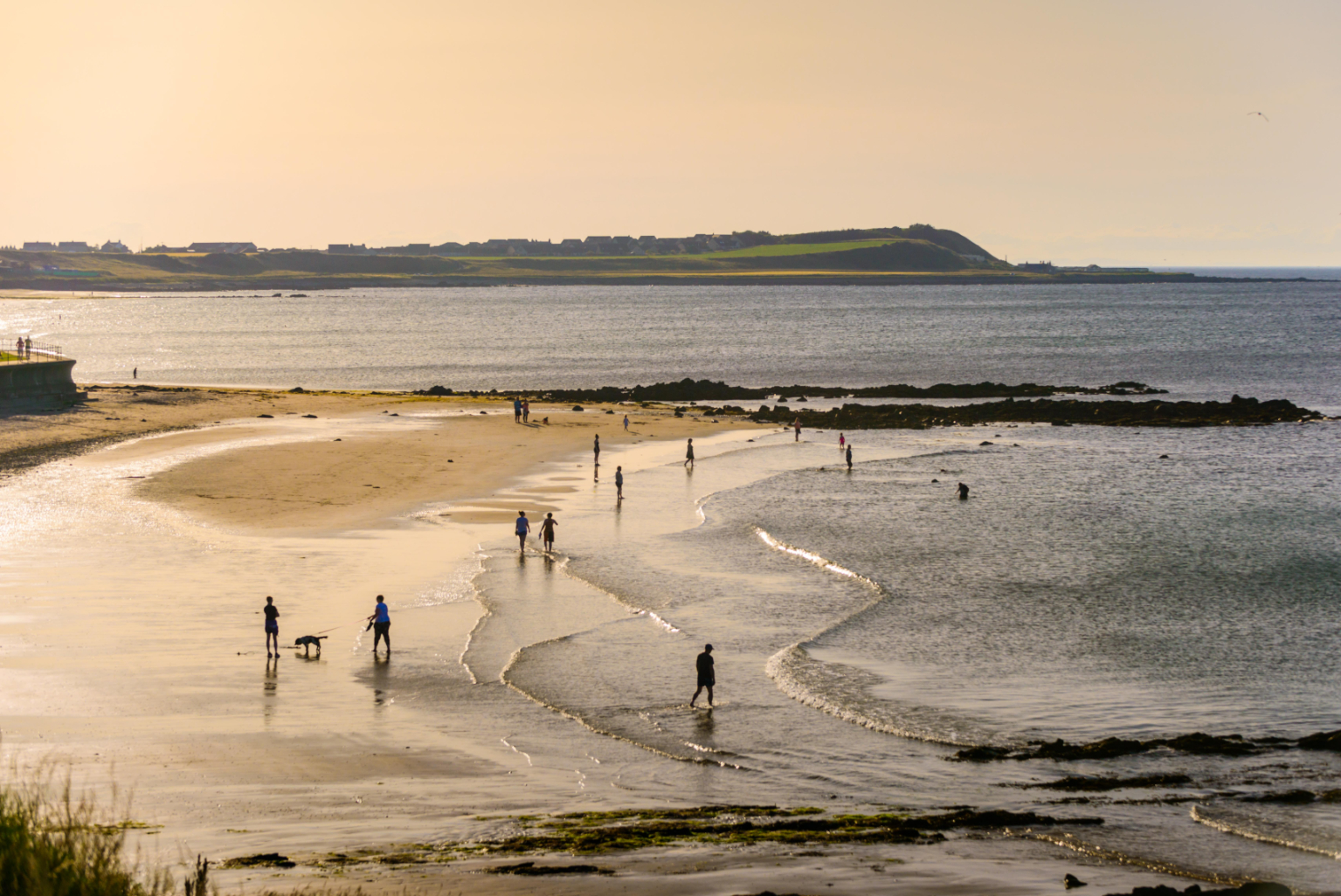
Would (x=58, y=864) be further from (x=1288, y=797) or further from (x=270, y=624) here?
(x=1288, y=797)

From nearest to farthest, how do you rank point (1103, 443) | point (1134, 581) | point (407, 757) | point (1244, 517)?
1. point (407, 757)
2. point (1134, 581)
3. point (1244, 517)
4. point (1103, 443)

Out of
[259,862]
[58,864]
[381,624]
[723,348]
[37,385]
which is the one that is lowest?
[259,862]

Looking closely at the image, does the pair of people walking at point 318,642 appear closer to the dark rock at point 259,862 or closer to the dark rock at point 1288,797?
the dark rock at point 259,862

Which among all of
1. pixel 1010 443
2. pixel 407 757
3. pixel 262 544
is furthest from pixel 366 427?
pixel 407 757

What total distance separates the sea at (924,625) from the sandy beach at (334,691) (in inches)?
8.6

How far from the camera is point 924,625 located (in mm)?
23656

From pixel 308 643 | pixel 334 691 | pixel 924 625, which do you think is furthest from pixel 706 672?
pixel 924 625

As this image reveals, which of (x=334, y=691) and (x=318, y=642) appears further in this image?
(x=318, y=642)

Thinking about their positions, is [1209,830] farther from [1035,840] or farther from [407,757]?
[407,757]

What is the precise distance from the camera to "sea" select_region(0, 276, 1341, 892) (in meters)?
14.8

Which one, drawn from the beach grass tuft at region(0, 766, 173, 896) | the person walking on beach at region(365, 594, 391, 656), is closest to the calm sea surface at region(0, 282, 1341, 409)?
the person walking on beach at region(365, 594, 391, 656)

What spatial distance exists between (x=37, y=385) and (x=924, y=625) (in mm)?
45742

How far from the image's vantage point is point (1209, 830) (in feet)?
44.2

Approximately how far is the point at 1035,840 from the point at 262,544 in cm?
2095
